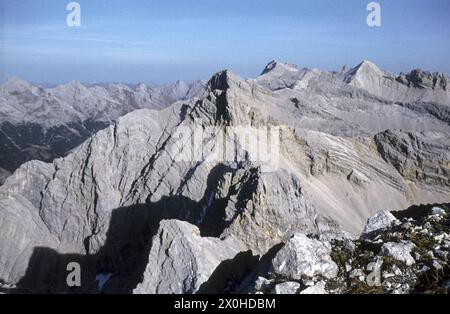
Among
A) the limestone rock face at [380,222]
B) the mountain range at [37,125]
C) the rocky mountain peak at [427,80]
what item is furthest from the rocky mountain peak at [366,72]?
the limestone rock face at [380,222]

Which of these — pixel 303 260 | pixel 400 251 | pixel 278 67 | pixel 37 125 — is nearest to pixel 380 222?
pixel 400 251

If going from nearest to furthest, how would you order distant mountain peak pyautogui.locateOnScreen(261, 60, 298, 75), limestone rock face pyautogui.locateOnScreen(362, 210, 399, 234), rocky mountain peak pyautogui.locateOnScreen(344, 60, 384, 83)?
1. limestone rock face pyautogui.locateOnScreen(362, 210, 399, 234)
2. rocky mountain peak pyautogui.locateOnScreen(344, 60, 384, 83)
3. distant mountain peak pyautogui.locateOnScreen(261, 60, 298, 75)

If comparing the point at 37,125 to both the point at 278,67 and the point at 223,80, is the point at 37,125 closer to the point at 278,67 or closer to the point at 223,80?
the point at 278,67

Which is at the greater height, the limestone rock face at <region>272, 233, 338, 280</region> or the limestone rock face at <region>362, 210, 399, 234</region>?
the limestone rock face at <region>272, 233, 338, 280</region>

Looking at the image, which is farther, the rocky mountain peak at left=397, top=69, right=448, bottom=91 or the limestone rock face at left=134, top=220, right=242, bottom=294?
the rocky mountain peak at left=397, top=69, right=448, bottom=91

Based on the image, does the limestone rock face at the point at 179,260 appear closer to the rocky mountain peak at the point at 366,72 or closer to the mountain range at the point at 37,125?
the rocky mountain peak at the point at 366,72

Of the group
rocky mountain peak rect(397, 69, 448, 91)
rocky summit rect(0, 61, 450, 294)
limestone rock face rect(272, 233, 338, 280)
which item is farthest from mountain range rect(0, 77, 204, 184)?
limestone rock face rect(272, 233, 338, 280)

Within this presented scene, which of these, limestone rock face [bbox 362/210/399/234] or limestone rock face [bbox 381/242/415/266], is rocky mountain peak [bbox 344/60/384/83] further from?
limestone rock face [bbox 381/242/415/266]
